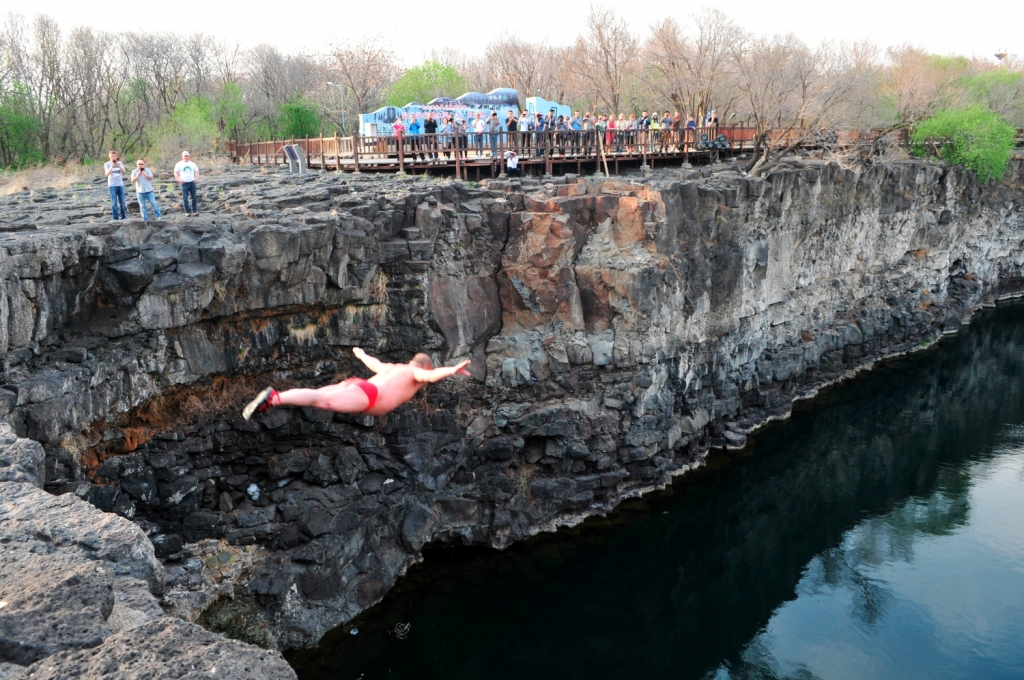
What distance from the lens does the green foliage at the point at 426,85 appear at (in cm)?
4794

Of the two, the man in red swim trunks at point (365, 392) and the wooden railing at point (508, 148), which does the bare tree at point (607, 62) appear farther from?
the man in red swim trunks at point (365, 392)

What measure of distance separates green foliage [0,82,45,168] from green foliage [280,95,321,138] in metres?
11.8

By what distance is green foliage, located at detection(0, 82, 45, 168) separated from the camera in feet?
121

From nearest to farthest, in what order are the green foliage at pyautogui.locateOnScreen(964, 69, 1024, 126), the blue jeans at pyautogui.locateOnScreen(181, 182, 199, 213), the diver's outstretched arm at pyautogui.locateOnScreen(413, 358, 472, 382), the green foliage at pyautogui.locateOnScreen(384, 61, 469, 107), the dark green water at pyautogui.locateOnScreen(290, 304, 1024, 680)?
the diver's outstretched arm at pyautogui.locateOnScreen(413, 358, 472, 382)
the dark green water at pyautogui.locateOnScreen(290, 304, 1024, 680)
the blue jeans at pyautogui.locateOnScreen(181, 182, 199, 213)
the green foliage at pyautogui.locateOnScreen(964, 69, 1024, 126)
the green foliage at pyautogui.locateOnScreen(384, 61, 469, 107)

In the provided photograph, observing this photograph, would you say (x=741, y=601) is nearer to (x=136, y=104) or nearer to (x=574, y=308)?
(x=574, y=308)

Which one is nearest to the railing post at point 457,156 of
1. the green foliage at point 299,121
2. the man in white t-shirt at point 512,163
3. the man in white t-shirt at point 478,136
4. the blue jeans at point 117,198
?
the man in white t-shirt at point 478,136

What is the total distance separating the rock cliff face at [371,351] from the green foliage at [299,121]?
12.9 m

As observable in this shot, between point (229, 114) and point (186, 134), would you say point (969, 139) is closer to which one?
point (186, 134)

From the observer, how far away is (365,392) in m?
10.2

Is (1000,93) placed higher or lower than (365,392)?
higher

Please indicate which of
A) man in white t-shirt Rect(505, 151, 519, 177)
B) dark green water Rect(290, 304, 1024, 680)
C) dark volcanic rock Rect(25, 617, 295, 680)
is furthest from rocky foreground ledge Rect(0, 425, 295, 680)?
man in white t-shirt Rect(505, 151, 519, 177)

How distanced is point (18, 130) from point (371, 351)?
2838 centimetres

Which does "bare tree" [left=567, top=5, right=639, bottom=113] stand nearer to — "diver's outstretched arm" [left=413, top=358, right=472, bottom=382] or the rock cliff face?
the rock cliff face

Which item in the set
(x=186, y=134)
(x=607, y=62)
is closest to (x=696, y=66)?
(x=607, y=62)
